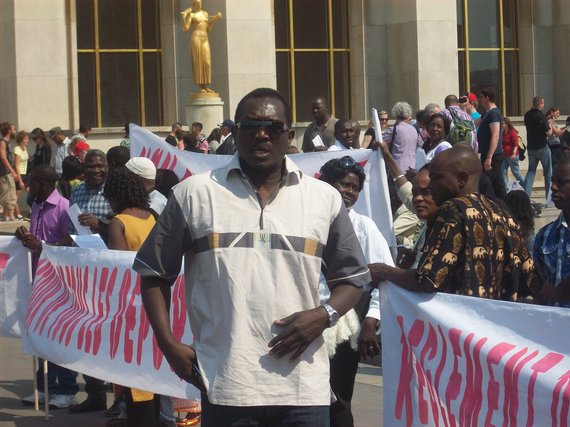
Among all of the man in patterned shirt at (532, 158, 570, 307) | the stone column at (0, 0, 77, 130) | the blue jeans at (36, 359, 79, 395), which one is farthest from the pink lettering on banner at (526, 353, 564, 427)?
the stone column at (0, 0, 77, 130)

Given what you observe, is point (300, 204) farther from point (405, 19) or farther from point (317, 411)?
point (405, 19)

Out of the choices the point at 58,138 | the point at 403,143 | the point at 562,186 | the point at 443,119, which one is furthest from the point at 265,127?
the point at 58,138

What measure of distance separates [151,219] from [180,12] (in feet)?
71.4

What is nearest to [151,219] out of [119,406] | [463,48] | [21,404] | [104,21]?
[119,406]

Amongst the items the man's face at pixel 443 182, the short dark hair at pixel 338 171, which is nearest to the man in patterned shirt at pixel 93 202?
the short dark hair at pixel 338 171

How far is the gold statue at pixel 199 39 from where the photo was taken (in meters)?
27.0

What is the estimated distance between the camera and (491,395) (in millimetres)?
5441

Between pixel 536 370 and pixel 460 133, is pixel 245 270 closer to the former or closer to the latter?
pixel 536 370

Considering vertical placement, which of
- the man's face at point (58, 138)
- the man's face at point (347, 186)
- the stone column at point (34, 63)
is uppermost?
the stone column at point (34, 63)

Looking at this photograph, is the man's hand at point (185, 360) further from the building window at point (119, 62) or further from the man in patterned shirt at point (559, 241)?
the building window at point (119, 62)

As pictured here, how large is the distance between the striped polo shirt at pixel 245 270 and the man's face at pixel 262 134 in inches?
3.1

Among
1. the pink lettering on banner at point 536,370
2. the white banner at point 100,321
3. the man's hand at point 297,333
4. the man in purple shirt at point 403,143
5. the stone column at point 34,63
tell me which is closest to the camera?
the man's hand at point 297,333

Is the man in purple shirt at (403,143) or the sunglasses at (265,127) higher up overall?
the man in purple shirt at (403,143)

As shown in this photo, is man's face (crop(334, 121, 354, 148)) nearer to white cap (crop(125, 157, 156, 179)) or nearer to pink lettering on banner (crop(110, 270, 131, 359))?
white cap (crop(125, 157, 156, 179))
